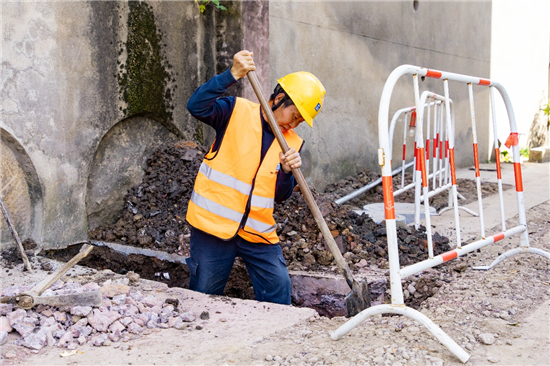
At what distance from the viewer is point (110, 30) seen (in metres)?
4.43

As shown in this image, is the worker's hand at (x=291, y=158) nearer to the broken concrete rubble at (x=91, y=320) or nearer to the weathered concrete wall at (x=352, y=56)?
the broken concrete rubble at (x=91, y=320)

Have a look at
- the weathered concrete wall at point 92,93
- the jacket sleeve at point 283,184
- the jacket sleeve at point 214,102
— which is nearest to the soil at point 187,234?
the weathered concrete wall at point 92,93

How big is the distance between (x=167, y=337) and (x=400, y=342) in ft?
3.78

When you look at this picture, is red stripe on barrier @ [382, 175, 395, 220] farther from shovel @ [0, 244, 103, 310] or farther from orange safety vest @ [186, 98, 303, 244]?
shovel @ [0, 244, 103, 310]

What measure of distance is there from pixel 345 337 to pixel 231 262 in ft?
3.19

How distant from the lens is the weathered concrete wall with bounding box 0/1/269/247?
389cm

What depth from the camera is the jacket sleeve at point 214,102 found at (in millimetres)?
2842

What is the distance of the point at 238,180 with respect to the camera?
302 centimetres

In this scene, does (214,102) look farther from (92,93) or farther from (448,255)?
(92,93)

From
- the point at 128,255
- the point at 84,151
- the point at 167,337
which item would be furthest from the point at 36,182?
the point at 167,337

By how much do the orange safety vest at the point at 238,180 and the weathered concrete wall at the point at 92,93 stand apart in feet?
5.71

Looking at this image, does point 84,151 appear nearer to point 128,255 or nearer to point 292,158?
point 128,255

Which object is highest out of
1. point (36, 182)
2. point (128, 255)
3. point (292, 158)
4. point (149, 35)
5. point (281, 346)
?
point (149, 35)

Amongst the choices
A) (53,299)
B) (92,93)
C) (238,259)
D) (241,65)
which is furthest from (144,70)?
(53,299)
